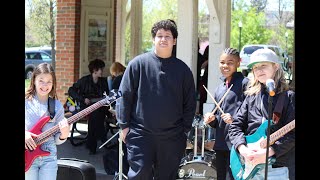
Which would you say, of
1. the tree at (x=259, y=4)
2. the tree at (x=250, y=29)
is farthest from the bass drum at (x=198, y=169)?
the tree at (x=259, y=4)

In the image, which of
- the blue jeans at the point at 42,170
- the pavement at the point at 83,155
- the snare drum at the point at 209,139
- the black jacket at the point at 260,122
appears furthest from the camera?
the pavement at the point at 83,155

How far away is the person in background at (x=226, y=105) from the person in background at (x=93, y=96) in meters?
3.87

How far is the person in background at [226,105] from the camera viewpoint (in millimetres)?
5219

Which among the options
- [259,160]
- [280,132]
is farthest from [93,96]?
[280,132]

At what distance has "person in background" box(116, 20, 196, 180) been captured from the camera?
4719 mm

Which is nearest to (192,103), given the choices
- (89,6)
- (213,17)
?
(213,17)

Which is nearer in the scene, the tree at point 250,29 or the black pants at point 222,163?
the black pants at point 222,163

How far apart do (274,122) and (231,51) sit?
1.51 metres

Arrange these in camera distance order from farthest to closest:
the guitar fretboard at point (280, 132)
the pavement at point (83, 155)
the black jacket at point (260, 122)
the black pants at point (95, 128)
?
the black pants at point (95, 128) → the pavement at point (83, 155) → the black jacket at point (260, 122) → the guitar fretboard at point (280, 132)

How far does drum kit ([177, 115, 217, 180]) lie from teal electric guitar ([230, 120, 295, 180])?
162 cm

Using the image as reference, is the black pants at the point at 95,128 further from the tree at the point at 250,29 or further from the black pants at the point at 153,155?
the tree at the point at 250,29

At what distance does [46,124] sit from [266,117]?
5.73ft

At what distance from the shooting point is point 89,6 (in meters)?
11.3
